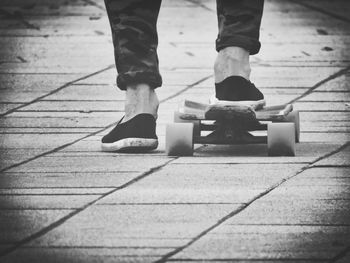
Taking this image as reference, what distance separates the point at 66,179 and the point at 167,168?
0.38 meters

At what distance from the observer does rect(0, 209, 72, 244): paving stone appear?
277 centimetres

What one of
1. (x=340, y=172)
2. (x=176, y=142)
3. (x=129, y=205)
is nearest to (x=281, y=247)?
(x=129, y=205)

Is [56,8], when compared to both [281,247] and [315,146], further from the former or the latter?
[281,247]

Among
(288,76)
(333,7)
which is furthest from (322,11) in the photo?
(288,76)

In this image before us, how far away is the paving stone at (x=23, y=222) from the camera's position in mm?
2769

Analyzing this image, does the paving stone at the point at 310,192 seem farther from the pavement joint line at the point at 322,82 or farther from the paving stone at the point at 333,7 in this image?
the paving stone at the point at 333,7

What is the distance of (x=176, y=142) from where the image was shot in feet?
12.3

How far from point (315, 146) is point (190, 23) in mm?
2994

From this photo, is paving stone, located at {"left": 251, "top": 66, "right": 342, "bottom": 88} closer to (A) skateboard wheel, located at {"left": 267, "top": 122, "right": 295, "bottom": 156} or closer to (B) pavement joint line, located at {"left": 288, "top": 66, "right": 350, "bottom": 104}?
(B) pavement joint line, located at {"left": 288, "top": 66, "right": 350, "bottom": 104}

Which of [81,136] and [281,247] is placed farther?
[81,136]

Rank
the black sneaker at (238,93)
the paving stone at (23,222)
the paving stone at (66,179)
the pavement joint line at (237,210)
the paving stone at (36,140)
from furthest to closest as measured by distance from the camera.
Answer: the paving stone at (36,140)
the black sneaker at (238,93)
the paving stone at (66,179)
the paving stone at (23,222)
the pavement joint line at (237,210)

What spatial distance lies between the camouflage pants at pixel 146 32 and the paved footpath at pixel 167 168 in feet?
1.10

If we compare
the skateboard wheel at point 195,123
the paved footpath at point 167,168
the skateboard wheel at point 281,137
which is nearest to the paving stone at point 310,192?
the paved footpath at point 167,168

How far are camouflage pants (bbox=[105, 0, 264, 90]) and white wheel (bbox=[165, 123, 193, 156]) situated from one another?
1.05 feet
